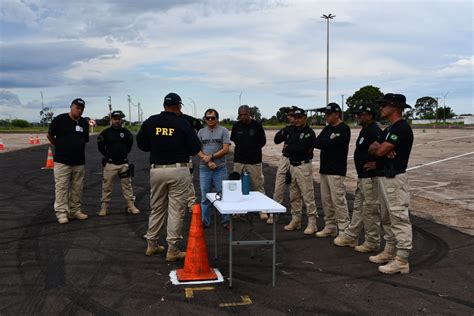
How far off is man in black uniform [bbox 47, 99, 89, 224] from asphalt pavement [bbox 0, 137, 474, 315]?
378 millimetres

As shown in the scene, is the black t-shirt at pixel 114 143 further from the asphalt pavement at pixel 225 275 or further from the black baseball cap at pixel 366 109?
the black baseball cap at pixel 366 109

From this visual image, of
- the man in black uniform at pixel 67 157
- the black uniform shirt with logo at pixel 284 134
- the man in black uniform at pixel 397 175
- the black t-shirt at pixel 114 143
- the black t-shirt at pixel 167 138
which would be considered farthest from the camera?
the black t-shirt at pixel 114 143

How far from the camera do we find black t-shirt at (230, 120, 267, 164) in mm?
7941

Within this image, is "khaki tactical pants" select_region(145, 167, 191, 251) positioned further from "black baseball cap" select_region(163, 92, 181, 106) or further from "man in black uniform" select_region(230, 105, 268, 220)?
"man in black uniform" select_region(230, 105, 268, 220)

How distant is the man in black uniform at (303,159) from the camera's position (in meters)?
7.18

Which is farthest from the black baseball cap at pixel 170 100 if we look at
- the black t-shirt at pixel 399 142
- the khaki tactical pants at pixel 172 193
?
the black t-shirt at pixel 399 142

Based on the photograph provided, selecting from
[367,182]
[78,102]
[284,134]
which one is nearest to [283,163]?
[284,134]

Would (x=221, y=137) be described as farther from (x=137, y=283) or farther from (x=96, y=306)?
(x=96, y=306)

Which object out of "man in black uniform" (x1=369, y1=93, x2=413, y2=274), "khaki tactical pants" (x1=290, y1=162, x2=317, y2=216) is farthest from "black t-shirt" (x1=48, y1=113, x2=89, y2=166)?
"man in black uniform" (x1=369, y1=93, x2=413, y2=274)

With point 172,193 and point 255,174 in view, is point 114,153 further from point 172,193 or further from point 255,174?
point 172,193

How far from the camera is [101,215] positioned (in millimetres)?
8672

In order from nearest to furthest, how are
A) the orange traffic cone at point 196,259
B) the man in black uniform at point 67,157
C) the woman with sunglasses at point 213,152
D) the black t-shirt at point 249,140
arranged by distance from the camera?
the orange traffic cone at point 196,259 → the woman with sunglasses at point 213,152 → the black t-shirt at point 249,140 → the man in black uniform at point 67,157

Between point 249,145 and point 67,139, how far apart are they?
3.24 metres

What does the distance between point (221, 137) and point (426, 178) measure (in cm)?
830
